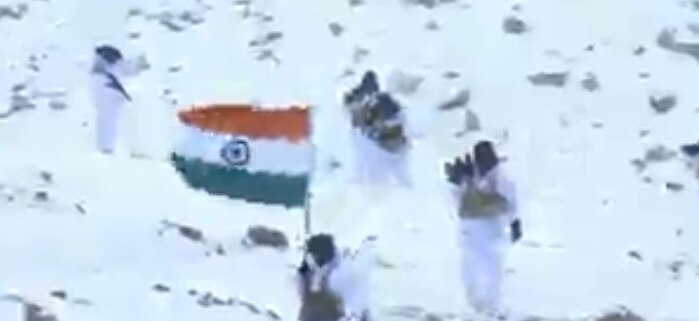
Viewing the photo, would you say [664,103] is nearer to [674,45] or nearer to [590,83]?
[590,83]

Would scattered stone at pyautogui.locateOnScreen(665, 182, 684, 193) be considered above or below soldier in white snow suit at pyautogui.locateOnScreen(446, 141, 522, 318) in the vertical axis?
above

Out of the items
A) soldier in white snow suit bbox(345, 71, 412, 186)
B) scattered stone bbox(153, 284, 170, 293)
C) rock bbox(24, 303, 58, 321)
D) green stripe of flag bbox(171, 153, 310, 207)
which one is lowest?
rock bbox(24, 303, 58, 321)

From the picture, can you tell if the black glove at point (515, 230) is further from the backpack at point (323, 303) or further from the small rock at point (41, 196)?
the small rock at point (41, 196)

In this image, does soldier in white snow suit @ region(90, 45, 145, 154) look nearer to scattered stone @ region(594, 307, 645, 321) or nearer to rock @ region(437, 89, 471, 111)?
rock @ region(437, 89, 471, 111)

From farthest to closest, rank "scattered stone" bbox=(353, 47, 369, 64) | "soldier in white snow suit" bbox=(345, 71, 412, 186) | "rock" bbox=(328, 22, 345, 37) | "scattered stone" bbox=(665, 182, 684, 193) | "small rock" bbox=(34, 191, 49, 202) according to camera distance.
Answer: "rock" bbox=(328, 22, 345, 37) < "scattered stone" bbox=(353, 47, 369, 64) < "scattered stone" bbox=(665, 182, 684, 193) < "soldier in white snow suit" bbox=(345, 71, 412, 186) < "small rock" bbox=(34, 191, 49, 202)

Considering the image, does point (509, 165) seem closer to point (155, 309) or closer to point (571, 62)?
point (571, 62)

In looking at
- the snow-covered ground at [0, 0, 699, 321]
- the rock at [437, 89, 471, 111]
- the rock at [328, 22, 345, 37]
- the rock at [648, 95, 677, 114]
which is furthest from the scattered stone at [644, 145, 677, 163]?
the rock at [328, 22, 345, 37]
